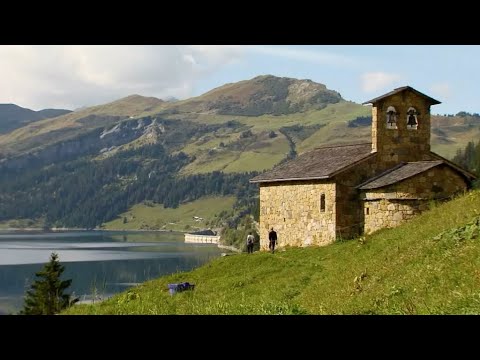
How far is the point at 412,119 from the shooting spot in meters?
47.2

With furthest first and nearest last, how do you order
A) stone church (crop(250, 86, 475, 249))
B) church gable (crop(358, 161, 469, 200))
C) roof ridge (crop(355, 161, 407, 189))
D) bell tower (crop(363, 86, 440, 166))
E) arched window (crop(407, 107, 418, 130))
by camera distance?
arched window (crop(407, 107, 418, 130)) → bell tower (crop(363, 86, 440, 166)) → roof ridge (crop(355, 161, 407, 189)) → stone church (crop(250, 86, 475, 249)) → church gable (crop(358, 161, 469, 200))

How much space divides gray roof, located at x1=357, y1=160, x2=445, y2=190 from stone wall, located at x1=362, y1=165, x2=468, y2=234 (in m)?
0.24

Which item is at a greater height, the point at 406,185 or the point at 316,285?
the point at 406,185

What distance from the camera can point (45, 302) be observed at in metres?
65.6

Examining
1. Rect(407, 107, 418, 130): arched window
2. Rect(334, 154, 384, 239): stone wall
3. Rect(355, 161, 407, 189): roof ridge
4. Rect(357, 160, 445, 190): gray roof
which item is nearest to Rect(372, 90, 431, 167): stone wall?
Rect(407, 107, 418, 130): arched window

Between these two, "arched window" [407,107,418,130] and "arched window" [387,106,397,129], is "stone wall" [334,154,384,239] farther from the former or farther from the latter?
"arched window" [407,107,418,130]

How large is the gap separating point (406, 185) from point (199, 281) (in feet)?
43.2

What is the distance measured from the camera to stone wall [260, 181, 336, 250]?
147ft

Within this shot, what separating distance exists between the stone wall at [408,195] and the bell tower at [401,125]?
549 centimetres

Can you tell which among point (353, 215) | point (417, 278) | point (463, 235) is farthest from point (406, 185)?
point (417, 278)

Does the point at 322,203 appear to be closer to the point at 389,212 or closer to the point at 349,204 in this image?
the point at 349,204

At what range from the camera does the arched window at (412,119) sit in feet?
154

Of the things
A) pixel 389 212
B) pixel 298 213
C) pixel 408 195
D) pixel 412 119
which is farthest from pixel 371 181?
pixel 412 119
